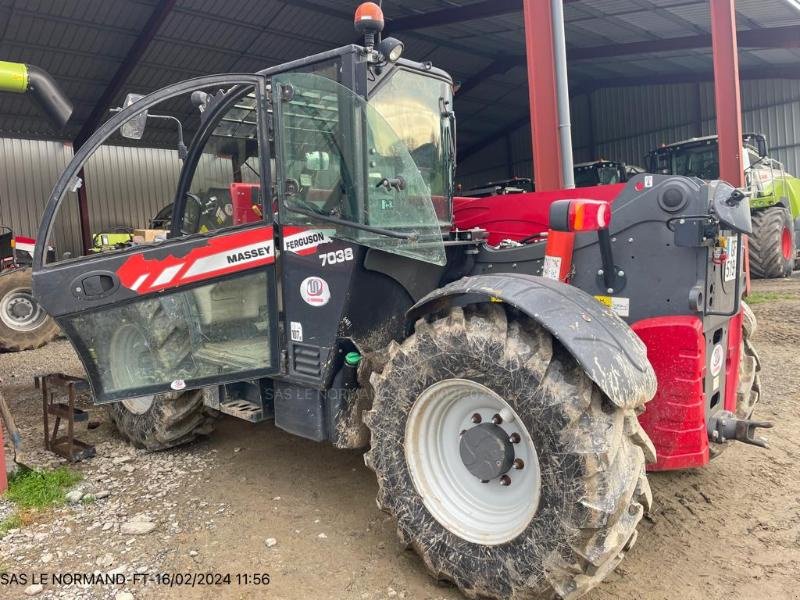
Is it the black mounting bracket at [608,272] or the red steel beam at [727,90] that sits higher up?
the red steel beam at [727,90]

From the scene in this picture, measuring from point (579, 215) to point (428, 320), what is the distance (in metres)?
0.79

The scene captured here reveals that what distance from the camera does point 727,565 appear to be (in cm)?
278

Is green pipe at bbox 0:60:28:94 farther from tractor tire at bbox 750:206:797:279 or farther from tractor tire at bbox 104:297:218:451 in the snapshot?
tractor tire at bbox 750:206:797:279

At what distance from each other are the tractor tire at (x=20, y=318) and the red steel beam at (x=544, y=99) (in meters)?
7.51

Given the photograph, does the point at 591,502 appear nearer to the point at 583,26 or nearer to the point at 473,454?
the point at 473,454

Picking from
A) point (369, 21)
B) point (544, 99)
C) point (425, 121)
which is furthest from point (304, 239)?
point (544, 99)

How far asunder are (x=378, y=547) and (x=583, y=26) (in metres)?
13.6

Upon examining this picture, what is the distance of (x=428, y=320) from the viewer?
2.84 metres

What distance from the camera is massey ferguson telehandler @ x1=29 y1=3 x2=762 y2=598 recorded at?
235 cm

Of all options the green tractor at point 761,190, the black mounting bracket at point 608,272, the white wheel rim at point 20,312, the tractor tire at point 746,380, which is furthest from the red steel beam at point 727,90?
the white wheel rim at point 20,312

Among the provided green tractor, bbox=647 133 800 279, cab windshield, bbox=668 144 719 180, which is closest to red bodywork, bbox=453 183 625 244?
green tractor, bbox=647 133 800 279

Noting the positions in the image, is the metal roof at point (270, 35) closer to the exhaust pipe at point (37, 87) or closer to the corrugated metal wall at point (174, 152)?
the corrugated metal wall at point (174, 152)

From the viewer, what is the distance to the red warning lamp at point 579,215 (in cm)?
250

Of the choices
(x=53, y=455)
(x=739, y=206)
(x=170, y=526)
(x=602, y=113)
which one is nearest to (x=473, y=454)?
(x=739, y=206)
